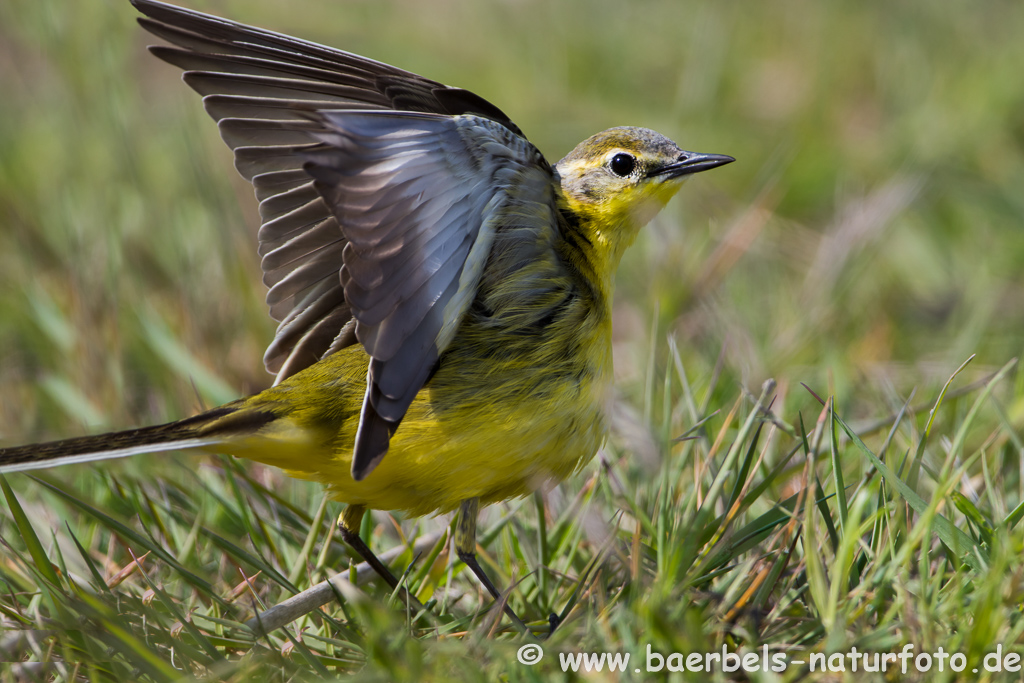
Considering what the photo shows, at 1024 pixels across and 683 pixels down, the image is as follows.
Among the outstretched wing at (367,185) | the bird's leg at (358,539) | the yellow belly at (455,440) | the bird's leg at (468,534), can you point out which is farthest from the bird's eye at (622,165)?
the bird's leg at (358,539)

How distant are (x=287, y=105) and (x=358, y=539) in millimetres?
1524

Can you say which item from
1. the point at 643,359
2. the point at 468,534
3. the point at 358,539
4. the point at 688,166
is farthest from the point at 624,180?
the point at 358,539

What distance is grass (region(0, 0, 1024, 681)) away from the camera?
2.55 m

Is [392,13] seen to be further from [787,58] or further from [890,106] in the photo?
[890,106]

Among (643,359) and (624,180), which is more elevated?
(624,180)

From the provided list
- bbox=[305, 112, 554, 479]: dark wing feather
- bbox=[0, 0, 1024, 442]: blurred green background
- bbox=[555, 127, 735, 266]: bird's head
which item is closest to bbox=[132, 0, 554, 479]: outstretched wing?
bbox=[305, 112, 554, 479]: dark wing feather

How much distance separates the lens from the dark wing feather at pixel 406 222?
103 inches

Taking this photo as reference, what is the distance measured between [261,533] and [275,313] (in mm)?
834

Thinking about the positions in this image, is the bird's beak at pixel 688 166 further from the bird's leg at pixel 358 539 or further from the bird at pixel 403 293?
the bird's leg at pixel 358 539

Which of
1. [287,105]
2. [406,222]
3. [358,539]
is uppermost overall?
[287,105]

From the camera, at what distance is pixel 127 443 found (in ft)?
9.76

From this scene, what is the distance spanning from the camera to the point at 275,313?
3723mm

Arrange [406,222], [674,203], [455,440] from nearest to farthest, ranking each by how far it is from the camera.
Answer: [406,222] < [455,440] < [674,203]

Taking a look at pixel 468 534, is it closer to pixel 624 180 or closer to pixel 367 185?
pixel 367 185
